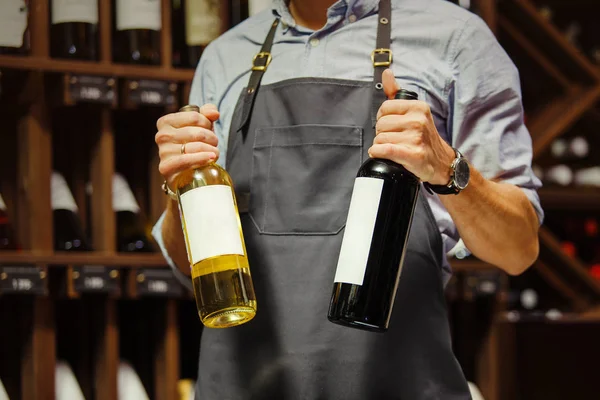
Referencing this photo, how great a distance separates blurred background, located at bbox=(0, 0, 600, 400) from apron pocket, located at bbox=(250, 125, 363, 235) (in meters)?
0.92

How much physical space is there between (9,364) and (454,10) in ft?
4.85

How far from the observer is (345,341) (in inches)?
46.4

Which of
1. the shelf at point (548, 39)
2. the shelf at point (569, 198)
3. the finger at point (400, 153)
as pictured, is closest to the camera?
the finger at point (400, 153)

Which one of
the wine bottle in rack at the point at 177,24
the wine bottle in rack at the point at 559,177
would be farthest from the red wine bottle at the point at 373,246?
the wine bottle in rack at the point at 559,177

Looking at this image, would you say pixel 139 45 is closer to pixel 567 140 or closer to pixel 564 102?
pixel 564 102

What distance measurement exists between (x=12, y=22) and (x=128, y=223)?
561mm

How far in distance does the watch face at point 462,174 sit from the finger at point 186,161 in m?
0.31

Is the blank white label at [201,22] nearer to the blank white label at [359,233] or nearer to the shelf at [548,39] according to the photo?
the shelf at [548,39]

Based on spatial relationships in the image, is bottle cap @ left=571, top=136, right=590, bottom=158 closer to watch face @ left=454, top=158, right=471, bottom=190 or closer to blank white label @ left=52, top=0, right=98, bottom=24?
blank white label @ left=52, top=0, right=98, bottom=24

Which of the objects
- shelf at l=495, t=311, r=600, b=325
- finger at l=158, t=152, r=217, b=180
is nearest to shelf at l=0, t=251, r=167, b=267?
finger at l=158, t=152, r=217, b=180

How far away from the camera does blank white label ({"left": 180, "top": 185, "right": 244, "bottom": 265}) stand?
3.48ft

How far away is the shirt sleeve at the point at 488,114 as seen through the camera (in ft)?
4.00

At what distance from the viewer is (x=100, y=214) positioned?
2.18 m

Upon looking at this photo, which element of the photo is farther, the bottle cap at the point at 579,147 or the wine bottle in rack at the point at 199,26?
the bottle cap at the point at 579,147
